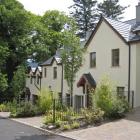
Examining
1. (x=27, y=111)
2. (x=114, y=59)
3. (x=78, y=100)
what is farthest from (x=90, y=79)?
(x=27, y=111)

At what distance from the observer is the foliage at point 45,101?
1162 inches

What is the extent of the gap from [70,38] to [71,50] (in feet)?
2.76

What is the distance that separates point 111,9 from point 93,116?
51184mm

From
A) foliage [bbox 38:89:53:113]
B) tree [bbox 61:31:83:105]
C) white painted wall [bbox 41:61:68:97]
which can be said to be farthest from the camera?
white painted wall [bbox 41:61:68:97]

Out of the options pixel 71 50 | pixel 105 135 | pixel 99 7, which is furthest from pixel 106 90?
pixel 99 7

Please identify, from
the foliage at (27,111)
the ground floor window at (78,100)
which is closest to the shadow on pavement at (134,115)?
the foliage at (27,111)

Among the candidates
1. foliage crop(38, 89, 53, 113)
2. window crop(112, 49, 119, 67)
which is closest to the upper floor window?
window crop(112, 49, 119, 67)

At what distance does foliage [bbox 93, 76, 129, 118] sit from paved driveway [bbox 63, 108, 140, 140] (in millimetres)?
944

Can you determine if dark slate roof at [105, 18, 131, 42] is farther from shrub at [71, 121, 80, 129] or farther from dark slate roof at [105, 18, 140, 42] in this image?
shrub at [71, 121, 80, 129]

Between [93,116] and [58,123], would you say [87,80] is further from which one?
[58,123]

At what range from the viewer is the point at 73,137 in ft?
57.0

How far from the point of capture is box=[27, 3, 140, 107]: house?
2656 centimetres

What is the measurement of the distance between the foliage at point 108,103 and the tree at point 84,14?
149 feet

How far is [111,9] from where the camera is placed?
69688 mm
